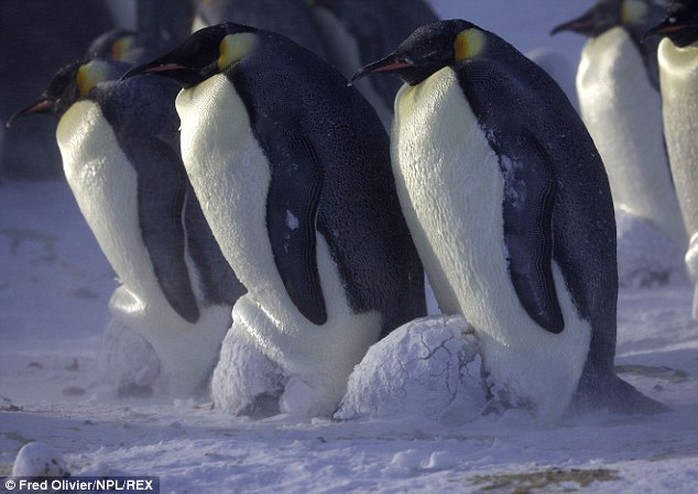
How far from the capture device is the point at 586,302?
3570mm

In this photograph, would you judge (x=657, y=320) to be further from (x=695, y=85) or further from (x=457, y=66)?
(x=457, y=66)

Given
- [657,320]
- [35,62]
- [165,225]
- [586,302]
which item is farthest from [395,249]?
[35,62]

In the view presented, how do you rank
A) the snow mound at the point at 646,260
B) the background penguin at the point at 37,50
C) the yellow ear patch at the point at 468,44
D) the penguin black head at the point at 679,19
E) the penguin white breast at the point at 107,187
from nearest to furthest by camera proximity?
the yellow ear patch at the point at 468,44 < the penguin white breast at the point at 107,187 < the penguin black head at the point at 679,19 < the snow mound at the point at 646,260 < the background penguin at the point at 37,50

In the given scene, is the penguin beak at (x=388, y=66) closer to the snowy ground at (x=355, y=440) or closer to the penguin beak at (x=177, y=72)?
the penguin beak at (x=177, y=72)

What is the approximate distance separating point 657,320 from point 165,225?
7.30ft

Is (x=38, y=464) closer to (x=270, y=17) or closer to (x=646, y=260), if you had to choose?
(x=270, y=17)

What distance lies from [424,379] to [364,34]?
3.97m

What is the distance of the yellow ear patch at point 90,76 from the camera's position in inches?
181

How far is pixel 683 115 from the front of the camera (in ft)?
16.8

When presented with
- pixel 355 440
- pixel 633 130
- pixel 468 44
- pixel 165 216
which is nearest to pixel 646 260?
pixel 633 130

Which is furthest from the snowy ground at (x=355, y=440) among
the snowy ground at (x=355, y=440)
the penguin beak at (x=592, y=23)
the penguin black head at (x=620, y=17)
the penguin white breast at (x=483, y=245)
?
the penguin beak at (x=592, y=23)

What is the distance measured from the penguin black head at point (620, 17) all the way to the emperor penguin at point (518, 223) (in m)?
3.02

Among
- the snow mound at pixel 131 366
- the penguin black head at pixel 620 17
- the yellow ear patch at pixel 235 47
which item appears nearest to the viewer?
the yellow ear patch at pixel 235 47

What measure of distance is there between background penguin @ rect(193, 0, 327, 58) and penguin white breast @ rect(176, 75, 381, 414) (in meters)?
2.58
